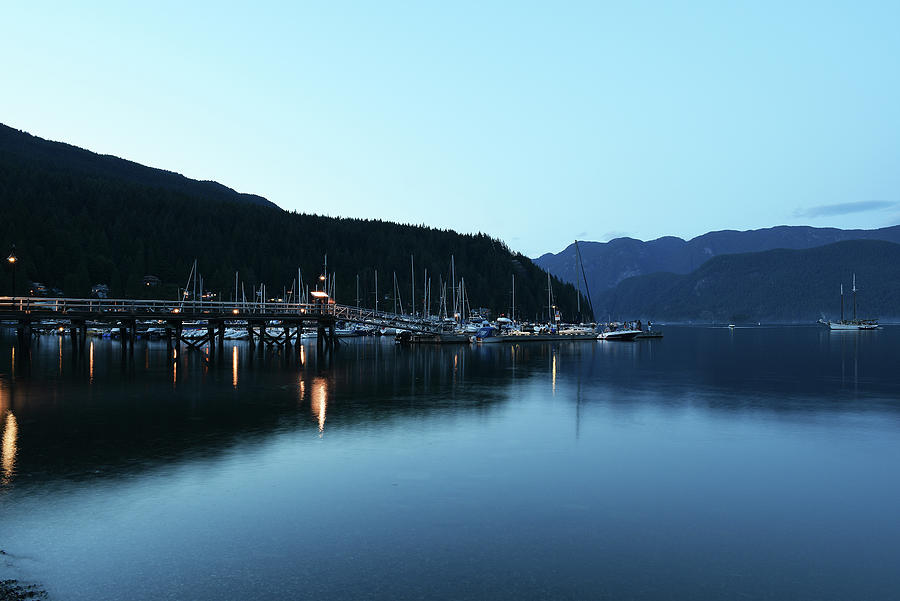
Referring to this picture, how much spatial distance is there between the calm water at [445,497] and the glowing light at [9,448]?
11cm

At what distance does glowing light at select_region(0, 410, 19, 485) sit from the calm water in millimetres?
106

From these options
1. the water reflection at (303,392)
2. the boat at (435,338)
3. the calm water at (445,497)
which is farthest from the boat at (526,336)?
the calm water at (445,497)

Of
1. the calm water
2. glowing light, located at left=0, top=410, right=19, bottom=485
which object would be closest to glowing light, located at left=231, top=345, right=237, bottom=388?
the calm water

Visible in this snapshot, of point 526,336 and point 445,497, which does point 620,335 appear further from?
point 445,497

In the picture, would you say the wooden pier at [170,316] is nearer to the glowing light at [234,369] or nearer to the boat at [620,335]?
the glowing light at [234,369]

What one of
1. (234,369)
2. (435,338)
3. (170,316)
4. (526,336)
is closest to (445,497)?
(234,369)

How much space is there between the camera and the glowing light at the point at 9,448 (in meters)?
16.9

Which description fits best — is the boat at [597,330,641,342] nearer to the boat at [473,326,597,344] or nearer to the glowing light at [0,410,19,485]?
the boat at [473,326,597,344]

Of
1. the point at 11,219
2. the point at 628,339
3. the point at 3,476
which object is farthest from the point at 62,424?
the point at 11,219

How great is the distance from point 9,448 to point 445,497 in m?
14.1

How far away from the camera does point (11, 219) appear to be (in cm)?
16638

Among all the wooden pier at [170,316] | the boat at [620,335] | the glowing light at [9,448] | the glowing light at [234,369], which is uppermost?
the wooden pier at [170,316]

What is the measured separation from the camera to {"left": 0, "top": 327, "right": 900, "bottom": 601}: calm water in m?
10.6

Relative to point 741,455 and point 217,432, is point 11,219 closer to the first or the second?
point 217,432
